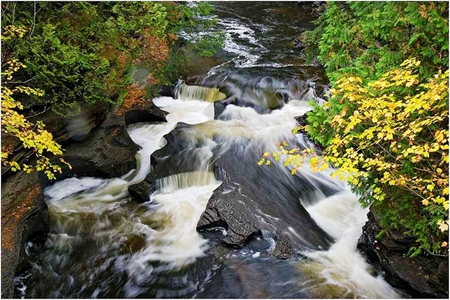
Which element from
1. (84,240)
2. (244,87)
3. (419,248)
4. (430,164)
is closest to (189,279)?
(84,240)

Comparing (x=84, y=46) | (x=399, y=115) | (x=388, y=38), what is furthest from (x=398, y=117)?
(x=84, y=46)

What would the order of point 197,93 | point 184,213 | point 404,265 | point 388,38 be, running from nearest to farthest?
point 404,265 < point 388,38 < point 184,213 < point 197,93

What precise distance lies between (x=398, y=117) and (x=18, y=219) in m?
6.20

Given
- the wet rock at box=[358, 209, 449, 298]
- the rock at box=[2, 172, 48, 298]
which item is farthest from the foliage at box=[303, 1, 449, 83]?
the rock at box=[2, 172, 48, 298]

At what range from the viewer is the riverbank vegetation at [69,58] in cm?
604

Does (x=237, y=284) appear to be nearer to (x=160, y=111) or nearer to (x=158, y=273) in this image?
(x=158, y=273)

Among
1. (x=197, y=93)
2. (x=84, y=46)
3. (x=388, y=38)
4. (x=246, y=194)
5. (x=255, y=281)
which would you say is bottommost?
(x=255, y=281)

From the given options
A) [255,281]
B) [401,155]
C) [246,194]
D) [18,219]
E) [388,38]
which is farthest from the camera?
[246,194]

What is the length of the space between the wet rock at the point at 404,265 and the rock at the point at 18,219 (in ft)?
19.5

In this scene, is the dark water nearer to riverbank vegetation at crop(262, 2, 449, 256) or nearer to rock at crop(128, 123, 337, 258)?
rock at crop(128, 123, 337, 258)

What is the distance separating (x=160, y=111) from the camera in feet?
34.0

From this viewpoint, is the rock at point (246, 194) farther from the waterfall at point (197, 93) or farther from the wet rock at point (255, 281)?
the waterfall at point (197, 93)

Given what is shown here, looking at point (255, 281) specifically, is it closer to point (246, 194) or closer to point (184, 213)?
point (246, 194)

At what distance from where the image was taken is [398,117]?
4.13m
